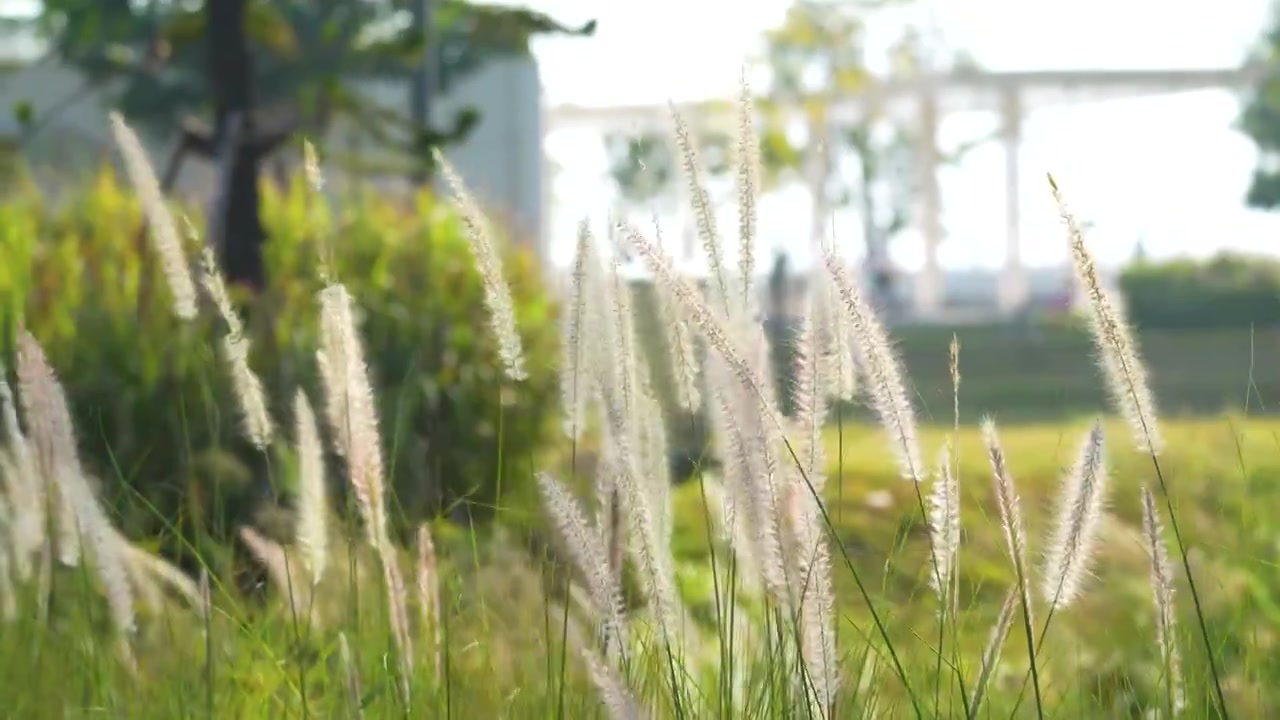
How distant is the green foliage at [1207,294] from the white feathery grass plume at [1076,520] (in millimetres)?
13719

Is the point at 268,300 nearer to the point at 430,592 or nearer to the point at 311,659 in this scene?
the point at 311,659

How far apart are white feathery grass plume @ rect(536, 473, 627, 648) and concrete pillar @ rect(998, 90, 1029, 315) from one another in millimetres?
16930

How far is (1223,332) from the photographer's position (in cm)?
1457

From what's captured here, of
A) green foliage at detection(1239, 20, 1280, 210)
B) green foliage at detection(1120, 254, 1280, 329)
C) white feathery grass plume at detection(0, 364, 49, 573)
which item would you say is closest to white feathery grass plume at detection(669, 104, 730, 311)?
white feathery grass plume at detection(0, 364, 49, 573)

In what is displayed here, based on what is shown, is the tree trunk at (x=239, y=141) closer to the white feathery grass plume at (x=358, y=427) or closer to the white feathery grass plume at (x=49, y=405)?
the white feathery grass plume at (x=49, y=405)

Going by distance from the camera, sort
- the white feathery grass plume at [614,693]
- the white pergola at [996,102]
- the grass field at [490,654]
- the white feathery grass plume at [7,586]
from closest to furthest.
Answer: the white feathery grass plume at [614,693] < the grass field at [490,654] < the white feathery grass plume at [7,586] < the white pergola at [996,102]

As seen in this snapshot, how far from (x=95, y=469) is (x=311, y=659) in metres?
1.43

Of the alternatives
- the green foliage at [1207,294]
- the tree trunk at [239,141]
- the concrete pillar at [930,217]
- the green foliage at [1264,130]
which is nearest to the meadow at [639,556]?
the tree trunk at [239,141]

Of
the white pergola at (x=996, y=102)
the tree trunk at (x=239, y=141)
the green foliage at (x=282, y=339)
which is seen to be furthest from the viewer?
the white pergola at (x=996, y=102)

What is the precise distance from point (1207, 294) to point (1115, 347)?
14818 millimetres

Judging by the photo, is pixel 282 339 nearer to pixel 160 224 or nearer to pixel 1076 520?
pixel 160 224

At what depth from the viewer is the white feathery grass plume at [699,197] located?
1.33 metres

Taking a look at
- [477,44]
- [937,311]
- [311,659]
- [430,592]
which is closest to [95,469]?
[311,659]

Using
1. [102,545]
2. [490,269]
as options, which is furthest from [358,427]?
[102,545]
